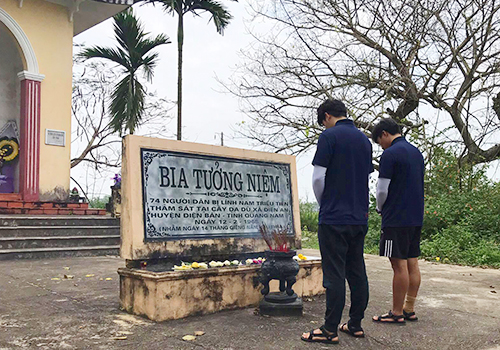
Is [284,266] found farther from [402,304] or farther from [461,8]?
[461,8]

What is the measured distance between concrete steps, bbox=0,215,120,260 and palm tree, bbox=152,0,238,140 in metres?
5.67

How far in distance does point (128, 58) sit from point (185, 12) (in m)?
2.32

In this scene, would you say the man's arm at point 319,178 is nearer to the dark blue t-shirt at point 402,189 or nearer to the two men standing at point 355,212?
the two men standing at point 355,212

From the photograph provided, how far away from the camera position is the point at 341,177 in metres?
3.63

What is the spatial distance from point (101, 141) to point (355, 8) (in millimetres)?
10154

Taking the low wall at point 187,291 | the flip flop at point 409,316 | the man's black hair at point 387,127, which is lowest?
the flip flop at point 409,316

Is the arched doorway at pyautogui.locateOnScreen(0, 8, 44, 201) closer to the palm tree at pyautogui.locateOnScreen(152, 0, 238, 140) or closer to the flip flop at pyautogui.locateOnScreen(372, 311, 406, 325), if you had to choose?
the palm tree at pyautogui.locateOnScreen(152, 0, 238, 140)

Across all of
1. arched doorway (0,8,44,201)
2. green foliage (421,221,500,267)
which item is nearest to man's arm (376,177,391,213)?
green foliage (421,221,500,267)

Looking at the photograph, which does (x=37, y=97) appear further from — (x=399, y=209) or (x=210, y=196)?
(x=399, y=209)

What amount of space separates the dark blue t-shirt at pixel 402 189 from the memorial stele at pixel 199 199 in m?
1.59

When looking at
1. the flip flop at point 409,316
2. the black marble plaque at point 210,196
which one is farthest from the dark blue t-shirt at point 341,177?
the black marble plaque at point 210,196

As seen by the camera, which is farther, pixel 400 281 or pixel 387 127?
pixel 387 127

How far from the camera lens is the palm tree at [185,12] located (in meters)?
15.4

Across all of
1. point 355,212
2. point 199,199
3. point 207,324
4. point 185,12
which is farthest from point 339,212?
point 185,12
